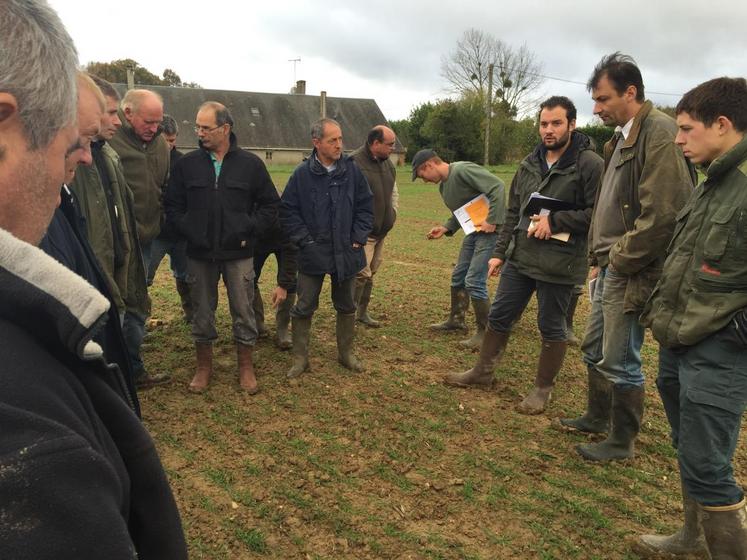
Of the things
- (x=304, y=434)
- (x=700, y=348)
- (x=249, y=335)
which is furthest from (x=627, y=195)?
(x=249, y=335)

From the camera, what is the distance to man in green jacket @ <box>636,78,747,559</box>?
2.40m

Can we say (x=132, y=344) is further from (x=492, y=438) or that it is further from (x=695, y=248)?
(x=695, y=248)

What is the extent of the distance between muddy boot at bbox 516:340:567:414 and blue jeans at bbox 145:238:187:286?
361cm

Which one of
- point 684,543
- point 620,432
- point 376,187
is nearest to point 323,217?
point 376,187

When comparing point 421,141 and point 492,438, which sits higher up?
point 421,141

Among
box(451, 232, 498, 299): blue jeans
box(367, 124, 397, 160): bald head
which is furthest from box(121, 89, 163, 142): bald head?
box(451, 232, 498, 299): blue jeans

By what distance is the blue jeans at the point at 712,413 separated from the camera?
243cm

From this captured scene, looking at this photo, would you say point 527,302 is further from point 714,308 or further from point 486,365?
point 714,308

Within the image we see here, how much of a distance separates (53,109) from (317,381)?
434cm

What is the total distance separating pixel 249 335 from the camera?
16.0ft

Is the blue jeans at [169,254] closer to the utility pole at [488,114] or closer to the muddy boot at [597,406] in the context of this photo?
the muddy boot at [597,406]

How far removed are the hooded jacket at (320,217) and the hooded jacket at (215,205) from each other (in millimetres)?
373

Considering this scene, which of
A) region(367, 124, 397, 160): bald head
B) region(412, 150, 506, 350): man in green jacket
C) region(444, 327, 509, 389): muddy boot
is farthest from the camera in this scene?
region(367, 124, 397, 160): bald head

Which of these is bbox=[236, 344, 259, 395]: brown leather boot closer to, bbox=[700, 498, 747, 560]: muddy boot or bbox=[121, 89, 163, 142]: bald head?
bbox=[121, 89, 163, 142]: bald head
